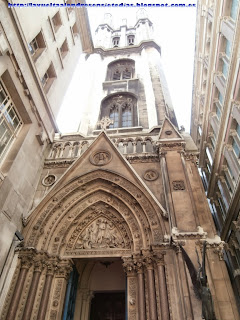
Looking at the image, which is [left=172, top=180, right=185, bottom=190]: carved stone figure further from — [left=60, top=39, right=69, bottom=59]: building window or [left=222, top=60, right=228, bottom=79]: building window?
[left=60, top=39, right=69, bottom=59]: building window

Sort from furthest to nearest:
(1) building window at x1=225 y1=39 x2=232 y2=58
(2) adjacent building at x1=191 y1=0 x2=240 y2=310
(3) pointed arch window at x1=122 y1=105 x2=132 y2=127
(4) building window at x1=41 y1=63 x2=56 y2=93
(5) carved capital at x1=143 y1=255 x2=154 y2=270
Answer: (3) pointed arch window at x1=122 y1=105 x2=132 y2=127, (4) building window at x1=41 y1=63 x2=56 y2=93, (1) building window at x1=225 y1=39 x2=232 y2=58, (2) adjacent building at x1=191 y1=0 x2=240 y2=310, (5) carved capital at x1=143 y1=255 x2=154 y2=270

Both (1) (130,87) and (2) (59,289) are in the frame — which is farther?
(1) (130,87)

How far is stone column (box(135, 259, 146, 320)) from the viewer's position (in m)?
7.16

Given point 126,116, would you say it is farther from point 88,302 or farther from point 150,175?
point 88,302

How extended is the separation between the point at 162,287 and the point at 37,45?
39.0 feet

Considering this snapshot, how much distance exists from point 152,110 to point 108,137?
4.36m

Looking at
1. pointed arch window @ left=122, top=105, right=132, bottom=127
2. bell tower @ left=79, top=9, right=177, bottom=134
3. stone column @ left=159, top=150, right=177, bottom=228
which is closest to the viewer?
stone column @ left=159, top=150, right=177, bottom=228

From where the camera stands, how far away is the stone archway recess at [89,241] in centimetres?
751

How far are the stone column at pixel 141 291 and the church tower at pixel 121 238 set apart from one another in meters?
0.03

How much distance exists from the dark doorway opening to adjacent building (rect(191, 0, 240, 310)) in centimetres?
597

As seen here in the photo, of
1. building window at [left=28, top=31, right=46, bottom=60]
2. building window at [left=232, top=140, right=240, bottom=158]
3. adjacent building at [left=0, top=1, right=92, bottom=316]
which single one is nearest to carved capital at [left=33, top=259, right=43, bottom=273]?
adjacent building at [left=0, top=1, right=92, bottom=316]

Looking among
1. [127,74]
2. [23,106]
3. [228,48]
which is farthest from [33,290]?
[127,74]

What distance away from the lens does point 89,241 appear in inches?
368

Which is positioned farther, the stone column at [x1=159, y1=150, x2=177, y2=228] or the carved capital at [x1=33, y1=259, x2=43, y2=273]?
the carved capital at [x1=33, y1=259, x2=43, y2=273]
